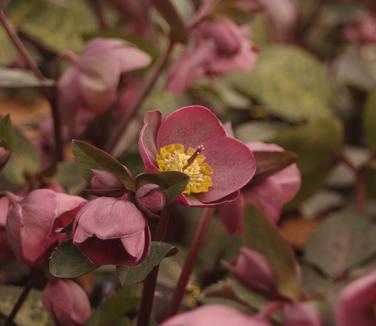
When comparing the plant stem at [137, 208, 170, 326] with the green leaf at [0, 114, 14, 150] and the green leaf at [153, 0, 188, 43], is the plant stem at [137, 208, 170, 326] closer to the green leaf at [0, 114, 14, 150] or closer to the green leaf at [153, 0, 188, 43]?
the green leaf at [0, 114, 14, 150]

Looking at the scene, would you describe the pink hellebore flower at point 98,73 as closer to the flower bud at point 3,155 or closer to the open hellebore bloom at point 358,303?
the flower bud at point 3,155

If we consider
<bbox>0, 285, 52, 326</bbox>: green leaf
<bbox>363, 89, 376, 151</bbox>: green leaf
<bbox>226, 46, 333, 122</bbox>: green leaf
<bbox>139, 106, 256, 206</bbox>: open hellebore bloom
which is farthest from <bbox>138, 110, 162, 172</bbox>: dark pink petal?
<bbox>226, 46, 333, 122</bbox>: green leaf

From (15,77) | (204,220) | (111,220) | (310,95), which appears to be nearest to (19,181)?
(15,77)

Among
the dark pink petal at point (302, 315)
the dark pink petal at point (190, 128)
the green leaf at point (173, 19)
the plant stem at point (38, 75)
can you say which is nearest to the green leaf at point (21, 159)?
the plant stem at point (38, 75)

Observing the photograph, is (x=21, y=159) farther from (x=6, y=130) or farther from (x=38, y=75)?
(x=6, y=130)

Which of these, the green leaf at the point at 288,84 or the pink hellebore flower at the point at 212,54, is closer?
the pink hellebore flower at the point at 212,54

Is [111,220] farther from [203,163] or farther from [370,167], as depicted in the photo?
[370,167]
